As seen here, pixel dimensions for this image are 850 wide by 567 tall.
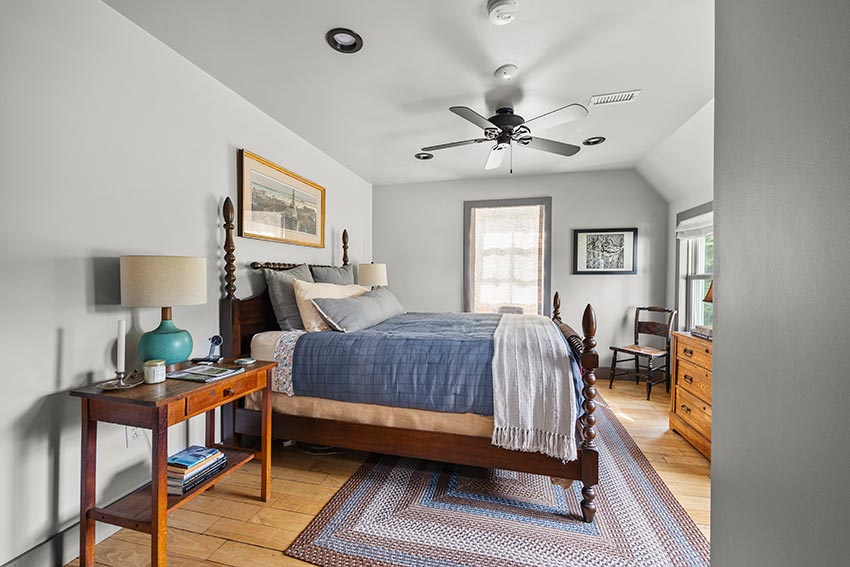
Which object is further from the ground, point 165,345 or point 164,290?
point 164,290

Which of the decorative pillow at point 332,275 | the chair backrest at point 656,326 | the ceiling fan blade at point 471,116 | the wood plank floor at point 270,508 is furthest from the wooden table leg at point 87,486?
the chair backrest at point 656,326

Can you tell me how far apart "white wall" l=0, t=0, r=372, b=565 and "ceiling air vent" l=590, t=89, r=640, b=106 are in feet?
6.77

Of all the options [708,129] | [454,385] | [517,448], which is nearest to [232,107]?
[454,385]

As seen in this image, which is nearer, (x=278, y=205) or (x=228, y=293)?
(x=228, y=293)

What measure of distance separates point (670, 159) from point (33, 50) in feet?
14.8

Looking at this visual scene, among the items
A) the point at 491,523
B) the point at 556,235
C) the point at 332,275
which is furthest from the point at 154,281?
the point at 556,235

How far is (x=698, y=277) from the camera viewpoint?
385cm

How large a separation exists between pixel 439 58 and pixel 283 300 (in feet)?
6.34

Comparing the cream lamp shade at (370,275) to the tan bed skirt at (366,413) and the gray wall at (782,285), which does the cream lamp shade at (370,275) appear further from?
the gray wall at (782,285)

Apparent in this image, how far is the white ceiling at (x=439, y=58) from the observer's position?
1.82 meters

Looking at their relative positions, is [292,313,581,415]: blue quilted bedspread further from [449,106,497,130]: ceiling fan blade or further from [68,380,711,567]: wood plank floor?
[449,106,497,130]: ceiling fan blade

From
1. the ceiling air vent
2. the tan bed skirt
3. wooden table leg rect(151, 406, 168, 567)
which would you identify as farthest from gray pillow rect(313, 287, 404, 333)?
the ceiling air vent

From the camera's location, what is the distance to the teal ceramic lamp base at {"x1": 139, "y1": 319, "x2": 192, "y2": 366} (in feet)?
5.87

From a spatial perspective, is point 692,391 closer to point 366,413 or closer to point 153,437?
point 366,413
